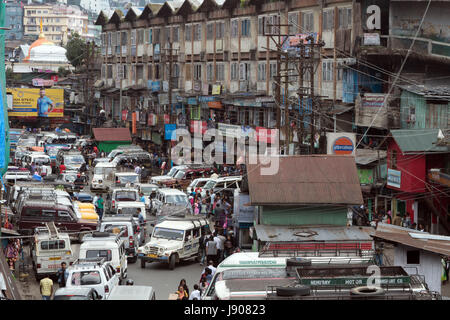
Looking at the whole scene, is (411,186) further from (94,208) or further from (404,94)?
(94,208)

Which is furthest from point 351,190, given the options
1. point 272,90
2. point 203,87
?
point 203,87

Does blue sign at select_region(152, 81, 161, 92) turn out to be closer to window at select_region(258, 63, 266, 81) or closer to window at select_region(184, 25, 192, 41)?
window at select_region(184, 25, 192, 41)

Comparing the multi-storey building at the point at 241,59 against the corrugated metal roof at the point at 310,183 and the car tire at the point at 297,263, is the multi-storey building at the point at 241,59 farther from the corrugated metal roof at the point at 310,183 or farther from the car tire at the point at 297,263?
the car tire at the point at 297,263

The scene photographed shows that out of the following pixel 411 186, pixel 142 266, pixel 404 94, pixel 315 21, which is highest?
pixel 315 21

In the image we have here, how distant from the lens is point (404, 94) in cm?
3634

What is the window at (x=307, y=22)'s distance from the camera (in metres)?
48.4

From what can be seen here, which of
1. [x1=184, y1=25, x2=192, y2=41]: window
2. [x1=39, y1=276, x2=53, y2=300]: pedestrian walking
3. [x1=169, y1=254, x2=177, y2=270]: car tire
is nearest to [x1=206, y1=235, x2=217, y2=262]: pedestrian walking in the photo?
[x1=169, y1=254, x2=177, y2=270]: car tire

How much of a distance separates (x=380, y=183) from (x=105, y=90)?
5030cm

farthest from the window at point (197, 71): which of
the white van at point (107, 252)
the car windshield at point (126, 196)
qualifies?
the white van at point (107, 252)

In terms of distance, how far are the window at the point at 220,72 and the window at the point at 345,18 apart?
15895mm

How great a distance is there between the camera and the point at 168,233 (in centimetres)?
2794

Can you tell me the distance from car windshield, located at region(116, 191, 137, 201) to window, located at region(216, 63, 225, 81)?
937 inches
